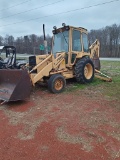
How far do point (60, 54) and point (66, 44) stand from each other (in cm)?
56

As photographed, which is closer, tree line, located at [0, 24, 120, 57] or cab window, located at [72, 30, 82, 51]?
cab window, located at [72, 30, 82, 51]

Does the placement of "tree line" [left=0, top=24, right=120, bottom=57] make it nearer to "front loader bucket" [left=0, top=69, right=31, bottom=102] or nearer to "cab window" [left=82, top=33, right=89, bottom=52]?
"cab window" [left=82, top=33, right=89, bottom=52]

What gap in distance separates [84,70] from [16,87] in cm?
348

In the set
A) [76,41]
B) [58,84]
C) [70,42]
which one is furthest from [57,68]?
[76,41]

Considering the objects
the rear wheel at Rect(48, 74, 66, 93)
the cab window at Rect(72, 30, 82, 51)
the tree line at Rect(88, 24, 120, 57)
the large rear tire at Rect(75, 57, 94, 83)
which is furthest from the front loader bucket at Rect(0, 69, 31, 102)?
the tree line at Rect(88, 24, 120, 57)

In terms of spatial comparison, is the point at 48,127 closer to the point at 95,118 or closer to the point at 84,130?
the point at 84,130

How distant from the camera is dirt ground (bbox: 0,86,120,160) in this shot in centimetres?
310

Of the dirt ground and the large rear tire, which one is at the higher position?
the large rear tire

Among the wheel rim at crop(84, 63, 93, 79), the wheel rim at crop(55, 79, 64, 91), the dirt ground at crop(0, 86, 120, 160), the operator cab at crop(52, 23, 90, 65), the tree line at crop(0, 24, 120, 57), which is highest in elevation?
the tree line at crop(0, 24, 120, 57)

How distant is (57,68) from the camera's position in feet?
24.4

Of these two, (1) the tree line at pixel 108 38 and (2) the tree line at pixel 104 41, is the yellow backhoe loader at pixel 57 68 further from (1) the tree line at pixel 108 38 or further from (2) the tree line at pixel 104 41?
(1) the tree line at pixel 108 38

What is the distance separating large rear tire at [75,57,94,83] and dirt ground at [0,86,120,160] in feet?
6.12

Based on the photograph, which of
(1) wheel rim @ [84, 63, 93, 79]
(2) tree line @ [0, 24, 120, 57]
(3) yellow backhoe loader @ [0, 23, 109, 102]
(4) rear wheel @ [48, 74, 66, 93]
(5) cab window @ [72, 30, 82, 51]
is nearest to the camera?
(3) yellow backhoe loader @ [0, 23, 109, 102]

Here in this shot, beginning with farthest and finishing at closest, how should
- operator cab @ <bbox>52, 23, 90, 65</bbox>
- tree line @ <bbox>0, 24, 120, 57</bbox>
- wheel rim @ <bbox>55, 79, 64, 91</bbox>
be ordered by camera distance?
1. tree line @ <bbox>0, 24, 120, 57</bbox>
2. operator cab @ <bbox>52, 23, 90, 65</bbox>
3. wheel rim @ <bbox>55, 79, 64, 91</bbox>
